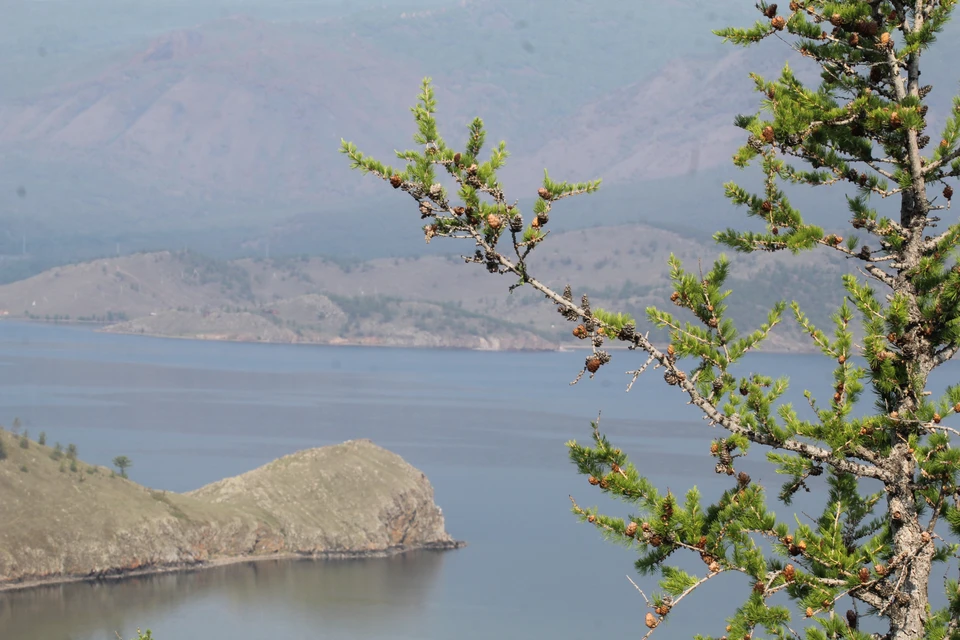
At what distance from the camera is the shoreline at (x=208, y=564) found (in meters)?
99.5

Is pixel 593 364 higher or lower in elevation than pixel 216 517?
higher

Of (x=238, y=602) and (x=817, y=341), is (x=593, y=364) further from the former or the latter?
(x=238, y=602)

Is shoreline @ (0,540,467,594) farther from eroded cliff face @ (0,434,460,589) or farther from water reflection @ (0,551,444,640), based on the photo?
water reflection @ (0,551,444,640)

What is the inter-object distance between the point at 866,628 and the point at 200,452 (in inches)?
4439

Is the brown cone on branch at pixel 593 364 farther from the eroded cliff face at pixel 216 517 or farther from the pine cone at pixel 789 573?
the eroded cliff face at pixel 216 517

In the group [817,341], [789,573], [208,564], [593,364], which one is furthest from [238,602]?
[593,364]

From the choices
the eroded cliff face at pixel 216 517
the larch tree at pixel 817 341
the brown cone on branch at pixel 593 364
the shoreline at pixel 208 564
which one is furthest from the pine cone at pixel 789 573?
the eroded cliff face at pixel 216 517

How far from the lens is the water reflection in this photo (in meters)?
90.9

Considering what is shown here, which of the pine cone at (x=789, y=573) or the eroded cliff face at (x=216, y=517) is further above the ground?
the pine cone at (x=789, y=573)

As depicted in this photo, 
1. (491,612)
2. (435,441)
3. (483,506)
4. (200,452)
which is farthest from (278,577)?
(435,441)

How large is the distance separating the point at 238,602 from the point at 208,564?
37.9 ft

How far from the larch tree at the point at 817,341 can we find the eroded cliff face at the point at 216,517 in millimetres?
89231

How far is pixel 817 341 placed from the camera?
18.2 meters

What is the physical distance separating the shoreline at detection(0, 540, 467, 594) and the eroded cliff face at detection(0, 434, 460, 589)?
0.56 ft
